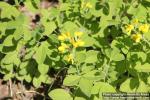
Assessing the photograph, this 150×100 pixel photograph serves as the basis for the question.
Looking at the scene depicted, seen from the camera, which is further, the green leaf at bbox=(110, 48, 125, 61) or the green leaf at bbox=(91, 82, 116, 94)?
the green leaf at bbox=(110, 48, 125, 61)

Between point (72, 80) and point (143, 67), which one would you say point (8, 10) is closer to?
point (72, 80)

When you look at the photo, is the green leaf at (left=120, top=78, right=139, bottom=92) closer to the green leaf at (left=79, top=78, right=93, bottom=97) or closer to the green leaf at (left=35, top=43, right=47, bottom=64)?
the green leaf at (left=79, top=78, right=93, bottom=97)

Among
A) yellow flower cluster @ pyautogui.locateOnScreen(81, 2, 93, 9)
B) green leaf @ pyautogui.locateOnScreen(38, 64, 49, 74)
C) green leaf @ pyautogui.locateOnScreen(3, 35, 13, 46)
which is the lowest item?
green leaf @ pyautogui.locateOnScreen(38, 64, 49, 74)

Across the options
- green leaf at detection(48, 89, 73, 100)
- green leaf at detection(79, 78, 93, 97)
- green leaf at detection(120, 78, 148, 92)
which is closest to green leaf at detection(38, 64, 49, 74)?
green leaf at detection(48, 89, 73, 100)

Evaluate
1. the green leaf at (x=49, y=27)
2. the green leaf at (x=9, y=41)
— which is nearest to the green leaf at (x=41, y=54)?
the green leaf at (x=49, y=27)

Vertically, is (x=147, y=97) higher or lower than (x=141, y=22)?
lower

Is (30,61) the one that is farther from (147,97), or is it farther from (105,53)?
(147,97)

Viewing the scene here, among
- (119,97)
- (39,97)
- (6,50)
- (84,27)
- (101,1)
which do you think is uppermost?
(101,1)

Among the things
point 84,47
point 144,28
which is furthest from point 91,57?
point 144,28

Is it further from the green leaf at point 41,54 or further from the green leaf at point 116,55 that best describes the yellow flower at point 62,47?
the green leaf at point 116,55

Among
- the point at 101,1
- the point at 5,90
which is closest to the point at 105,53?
the point at 101,1

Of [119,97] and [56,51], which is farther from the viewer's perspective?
[56,51]
